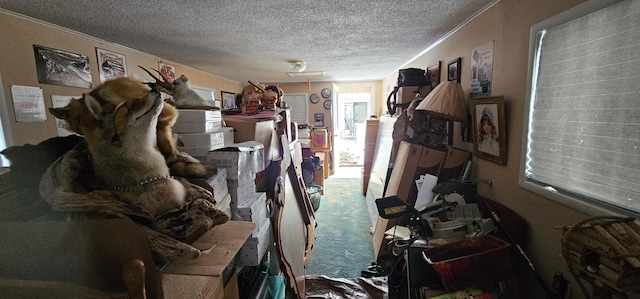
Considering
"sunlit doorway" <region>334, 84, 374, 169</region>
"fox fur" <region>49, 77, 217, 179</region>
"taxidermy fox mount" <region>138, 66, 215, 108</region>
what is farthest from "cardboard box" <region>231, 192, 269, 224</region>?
"sunlit doorway" <region>334, 84, 374, 169</region>

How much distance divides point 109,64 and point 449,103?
294cm

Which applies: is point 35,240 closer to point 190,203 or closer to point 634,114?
point 190,203

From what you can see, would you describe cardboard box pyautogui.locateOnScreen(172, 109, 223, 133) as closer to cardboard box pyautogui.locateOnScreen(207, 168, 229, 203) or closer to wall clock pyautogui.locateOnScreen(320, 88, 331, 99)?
cardboard box pyautogui.locateOnScreen(207, 168, 229, 203)

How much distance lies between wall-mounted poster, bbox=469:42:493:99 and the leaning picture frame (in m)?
0.66

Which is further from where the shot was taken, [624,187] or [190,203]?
[624,187]

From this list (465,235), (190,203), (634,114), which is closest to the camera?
(190,203)

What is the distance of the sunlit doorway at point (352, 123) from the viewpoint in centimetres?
682

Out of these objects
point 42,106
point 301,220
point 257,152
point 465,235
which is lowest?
point 301,220

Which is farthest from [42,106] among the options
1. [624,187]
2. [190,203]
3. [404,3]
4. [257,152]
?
[624,187]

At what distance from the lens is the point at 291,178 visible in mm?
2322

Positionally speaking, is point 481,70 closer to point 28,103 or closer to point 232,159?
point 232,159

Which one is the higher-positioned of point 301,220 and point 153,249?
point 153,249

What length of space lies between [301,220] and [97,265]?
1.98m

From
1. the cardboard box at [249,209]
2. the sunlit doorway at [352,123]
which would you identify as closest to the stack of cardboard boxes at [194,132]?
the cardboard box at [249,209]
